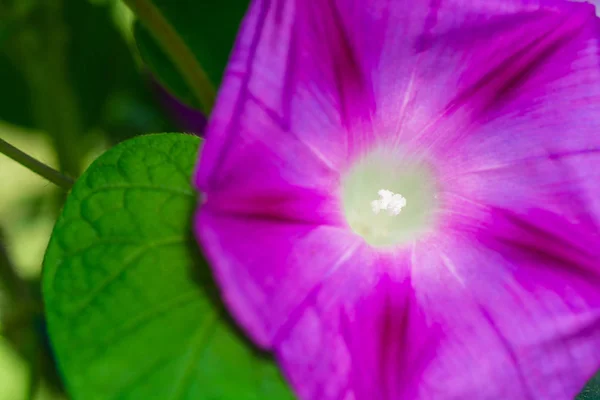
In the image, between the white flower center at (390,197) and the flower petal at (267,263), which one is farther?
the white flower center at (390,197)

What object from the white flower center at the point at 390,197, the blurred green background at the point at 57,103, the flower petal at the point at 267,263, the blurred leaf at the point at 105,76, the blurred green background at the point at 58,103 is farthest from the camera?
the blurred leaf at the point at 105,76

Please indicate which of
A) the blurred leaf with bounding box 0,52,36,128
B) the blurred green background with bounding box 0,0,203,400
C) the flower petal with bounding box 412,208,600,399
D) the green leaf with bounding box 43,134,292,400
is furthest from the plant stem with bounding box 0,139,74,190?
the blurred leaf with bounding box 0,52,36,128

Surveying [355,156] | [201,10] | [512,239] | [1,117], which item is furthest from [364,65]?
[1,117]

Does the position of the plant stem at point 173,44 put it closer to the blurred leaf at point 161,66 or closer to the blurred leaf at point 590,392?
the blurred leaf at point 161,66

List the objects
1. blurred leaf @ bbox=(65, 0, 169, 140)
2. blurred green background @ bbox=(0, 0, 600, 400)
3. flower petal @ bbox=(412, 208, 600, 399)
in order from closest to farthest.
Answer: flower petal @ bbox=(412, 208, 600, 399) → blurred green background @ bbox=(0, 0, 600, 400) → blurred leaf @ bbox=(65, 0, 169, 140)

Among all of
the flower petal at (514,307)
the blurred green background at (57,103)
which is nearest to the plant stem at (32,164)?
the blurred green background at (57,103)

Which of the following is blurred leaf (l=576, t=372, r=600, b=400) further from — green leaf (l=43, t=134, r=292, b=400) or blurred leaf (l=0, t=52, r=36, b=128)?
blurred leaf (l=0, t=52, r=36, b=128)

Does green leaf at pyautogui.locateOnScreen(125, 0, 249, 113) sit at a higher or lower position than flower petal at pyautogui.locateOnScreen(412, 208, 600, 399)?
higher

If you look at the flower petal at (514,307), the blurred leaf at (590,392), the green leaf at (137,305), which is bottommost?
the green leaf at (137,305)
